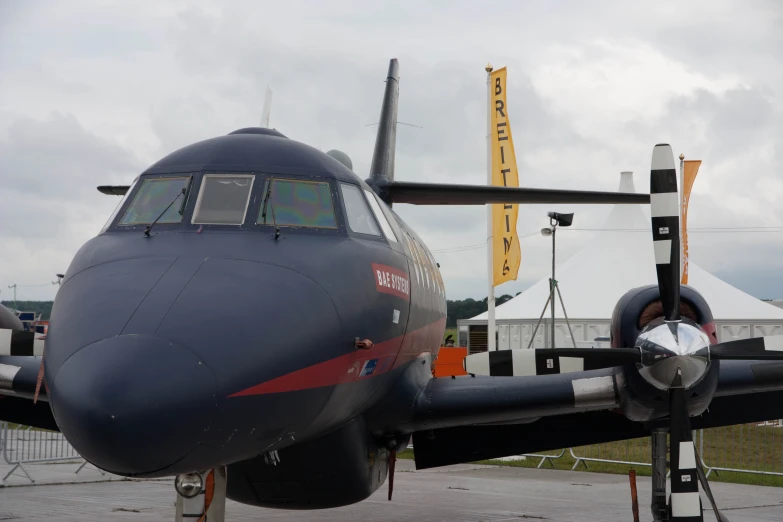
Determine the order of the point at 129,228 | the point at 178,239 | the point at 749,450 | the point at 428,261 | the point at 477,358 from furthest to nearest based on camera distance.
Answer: the point at 749,450
the point at 428,261
the point at 477,358
the point at 129,228
the point at 178,239

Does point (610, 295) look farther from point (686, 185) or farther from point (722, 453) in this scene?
point (722, 453)

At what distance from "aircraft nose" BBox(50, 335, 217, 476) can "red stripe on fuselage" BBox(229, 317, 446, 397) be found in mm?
332

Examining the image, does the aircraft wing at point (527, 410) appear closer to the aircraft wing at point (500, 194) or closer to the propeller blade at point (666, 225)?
the propeller blade at point (666, 225)

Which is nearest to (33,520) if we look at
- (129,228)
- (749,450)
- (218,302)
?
(129,228)

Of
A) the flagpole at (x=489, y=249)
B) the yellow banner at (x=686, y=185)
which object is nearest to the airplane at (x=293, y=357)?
the flagpole at (x=489, y=249)

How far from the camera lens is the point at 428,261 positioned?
11297 millimetres

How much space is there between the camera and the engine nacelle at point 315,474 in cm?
809

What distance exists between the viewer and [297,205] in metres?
7.50

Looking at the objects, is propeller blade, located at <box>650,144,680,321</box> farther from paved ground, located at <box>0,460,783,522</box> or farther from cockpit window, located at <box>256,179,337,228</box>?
paved ground, located at <box>0,460,783,522</box>

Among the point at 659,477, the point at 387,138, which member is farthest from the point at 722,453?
the point at 659,477

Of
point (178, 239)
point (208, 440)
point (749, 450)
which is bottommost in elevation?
point (749, 450)

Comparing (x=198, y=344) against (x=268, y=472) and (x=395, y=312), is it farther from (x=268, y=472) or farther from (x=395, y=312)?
(x=268, y=472)

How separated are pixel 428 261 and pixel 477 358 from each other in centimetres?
262

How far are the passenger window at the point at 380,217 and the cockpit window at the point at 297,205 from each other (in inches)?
28.0
